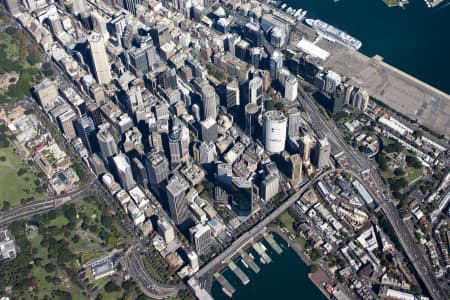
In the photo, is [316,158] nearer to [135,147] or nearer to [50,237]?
[135,147]

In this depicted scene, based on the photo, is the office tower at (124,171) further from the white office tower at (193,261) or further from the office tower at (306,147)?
the office tower at (306,147)

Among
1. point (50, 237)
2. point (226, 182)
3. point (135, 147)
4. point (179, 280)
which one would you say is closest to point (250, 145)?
point (226, 182)

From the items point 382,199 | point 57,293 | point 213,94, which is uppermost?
point 213,94

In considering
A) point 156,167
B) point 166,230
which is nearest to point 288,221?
point 166,230

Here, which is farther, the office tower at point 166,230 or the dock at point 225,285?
the office tower at point 166,230

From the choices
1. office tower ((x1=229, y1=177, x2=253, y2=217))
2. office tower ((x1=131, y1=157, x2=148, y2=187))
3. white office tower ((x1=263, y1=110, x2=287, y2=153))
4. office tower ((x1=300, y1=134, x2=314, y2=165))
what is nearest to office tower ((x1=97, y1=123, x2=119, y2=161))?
office tower ((x1=131, y1=157, x2=148, y2=187))

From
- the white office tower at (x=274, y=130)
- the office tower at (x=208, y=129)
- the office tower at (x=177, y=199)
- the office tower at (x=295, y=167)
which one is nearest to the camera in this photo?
the office tower at (x=177, y=199)

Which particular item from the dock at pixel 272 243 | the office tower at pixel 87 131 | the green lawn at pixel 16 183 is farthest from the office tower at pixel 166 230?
the green lawn at pixel 16 183
